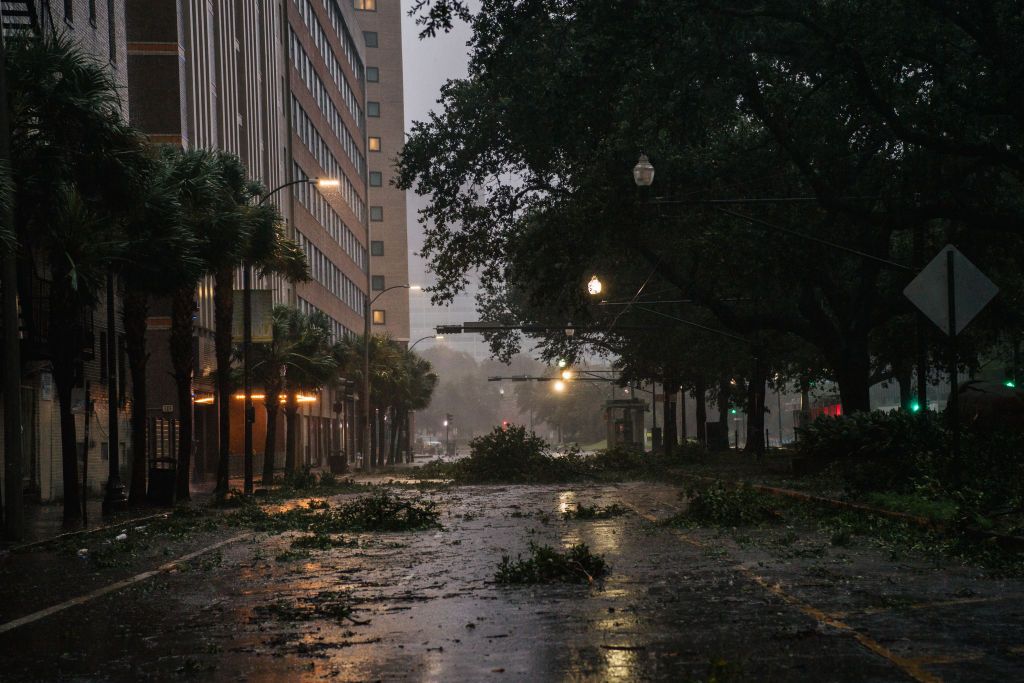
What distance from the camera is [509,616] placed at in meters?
10.0

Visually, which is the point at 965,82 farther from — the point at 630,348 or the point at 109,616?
the point at 630,348

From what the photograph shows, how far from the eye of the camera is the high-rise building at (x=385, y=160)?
12369 cm

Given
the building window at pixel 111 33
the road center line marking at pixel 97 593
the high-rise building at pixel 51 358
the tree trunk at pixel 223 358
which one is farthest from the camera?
the building window at pixel 111 33

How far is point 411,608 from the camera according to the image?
35.0 ft

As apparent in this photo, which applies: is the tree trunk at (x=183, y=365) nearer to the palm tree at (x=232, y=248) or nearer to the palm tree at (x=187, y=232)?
the palm tree at (x=187, y=232)

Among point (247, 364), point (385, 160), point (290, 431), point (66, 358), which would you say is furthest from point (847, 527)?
point (385, 160)

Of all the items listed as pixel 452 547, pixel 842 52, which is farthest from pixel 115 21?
pixel 452 547

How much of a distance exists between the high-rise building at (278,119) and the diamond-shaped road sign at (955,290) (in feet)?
87.7

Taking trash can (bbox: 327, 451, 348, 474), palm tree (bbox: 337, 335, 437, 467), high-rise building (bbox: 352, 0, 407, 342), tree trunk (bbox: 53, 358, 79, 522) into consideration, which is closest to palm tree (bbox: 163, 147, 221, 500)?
tree trunk (bbox: 53, 358, 79, 522)

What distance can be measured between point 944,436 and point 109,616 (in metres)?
18.4

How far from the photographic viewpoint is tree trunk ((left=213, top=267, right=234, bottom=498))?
34938mm

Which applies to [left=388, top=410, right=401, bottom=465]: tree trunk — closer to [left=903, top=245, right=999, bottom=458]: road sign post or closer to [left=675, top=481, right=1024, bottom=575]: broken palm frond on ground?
[left=675, top=481, right=1024, bottom=575]: broken palm frond on ground

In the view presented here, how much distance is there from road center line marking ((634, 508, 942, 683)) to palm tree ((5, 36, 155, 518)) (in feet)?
46.4

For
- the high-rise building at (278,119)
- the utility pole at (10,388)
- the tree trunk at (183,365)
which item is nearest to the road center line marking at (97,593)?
the utility pole at (10,388)
